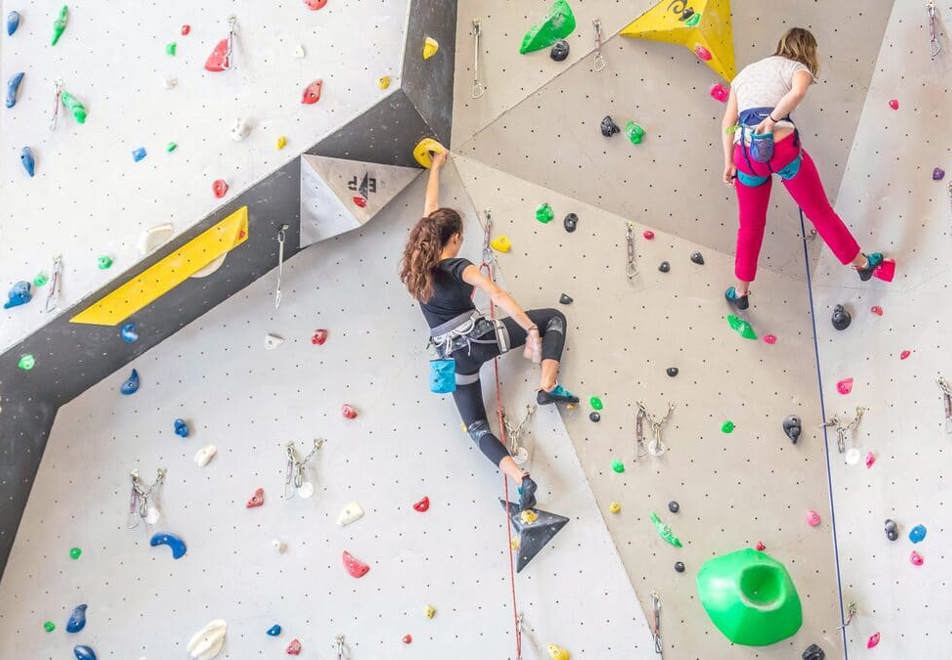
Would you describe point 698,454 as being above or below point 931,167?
below

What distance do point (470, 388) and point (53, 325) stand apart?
4.39 ft

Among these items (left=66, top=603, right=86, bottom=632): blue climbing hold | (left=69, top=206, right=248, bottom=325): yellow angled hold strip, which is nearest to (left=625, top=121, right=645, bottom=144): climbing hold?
(left=69, top=206, right=248, bottom=325): yellow angled hold strip

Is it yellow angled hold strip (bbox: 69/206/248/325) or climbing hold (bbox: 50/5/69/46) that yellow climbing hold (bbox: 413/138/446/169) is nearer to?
yellow angled hold strip (bbox: 69/206/248/325)

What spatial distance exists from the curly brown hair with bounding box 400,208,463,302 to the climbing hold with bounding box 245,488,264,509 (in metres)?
0.89

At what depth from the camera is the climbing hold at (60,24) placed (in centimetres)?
421

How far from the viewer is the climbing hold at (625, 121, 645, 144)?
4223mm

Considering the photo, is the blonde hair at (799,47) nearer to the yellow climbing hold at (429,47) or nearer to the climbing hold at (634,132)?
the climbing hold at (634,132)

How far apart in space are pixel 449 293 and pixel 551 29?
965 millimetres

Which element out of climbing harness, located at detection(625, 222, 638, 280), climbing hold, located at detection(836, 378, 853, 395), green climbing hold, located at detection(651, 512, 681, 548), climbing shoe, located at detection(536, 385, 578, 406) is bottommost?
green climbing hold, located at detection(651, 512, 681, 548)

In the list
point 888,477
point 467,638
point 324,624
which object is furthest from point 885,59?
point 324,624

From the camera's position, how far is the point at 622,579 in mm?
4172

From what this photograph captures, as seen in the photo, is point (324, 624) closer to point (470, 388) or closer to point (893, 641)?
point (470, 388)

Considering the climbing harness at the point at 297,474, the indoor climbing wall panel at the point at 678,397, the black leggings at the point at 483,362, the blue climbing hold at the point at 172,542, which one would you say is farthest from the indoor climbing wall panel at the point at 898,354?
the blue climbing hold at the point at 172,542

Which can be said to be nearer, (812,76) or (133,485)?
(812,76)
